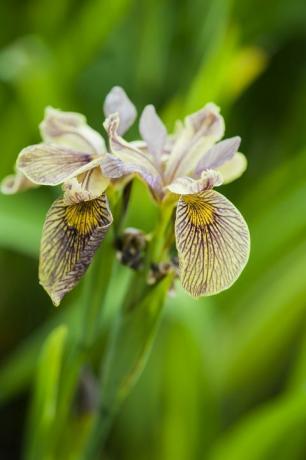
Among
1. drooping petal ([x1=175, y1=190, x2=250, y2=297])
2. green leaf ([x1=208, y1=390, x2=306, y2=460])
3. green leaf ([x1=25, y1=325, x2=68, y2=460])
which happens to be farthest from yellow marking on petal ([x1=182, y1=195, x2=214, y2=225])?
green leaf ([x1=208, y1=390, x2=306, y2=460])

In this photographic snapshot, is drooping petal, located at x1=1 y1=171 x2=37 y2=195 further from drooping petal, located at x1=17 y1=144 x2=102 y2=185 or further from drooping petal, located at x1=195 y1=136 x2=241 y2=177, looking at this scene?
drooping petal, located at x1=195 y1=136 x2=241 y2=177

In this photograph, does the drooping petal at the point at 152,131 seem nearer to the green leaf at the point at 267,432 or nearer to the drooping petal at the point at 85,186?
the drooping petal at the point at 85,186

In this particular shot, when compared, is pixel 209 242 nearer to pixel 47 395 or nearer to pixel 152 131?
pixel 152 131

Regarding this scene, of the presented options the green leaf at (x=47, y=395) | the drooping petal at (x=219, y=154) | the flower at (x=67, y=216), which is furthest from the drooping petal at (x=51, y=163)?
the green leaf at (x=47, y=395)

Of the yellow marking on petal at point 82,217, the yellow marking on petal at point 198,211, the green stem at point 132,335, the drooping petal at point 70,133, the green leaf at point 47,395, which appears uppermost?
the yellow marking on petal at point 198,211

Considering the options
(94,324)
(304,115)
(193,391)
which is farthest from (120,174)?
(304,115)

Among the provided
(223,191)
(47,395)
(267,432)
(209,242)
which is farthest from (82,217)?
(223,191)

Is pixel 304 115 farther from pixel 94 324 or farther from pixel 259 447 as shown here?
pixel 94 324
